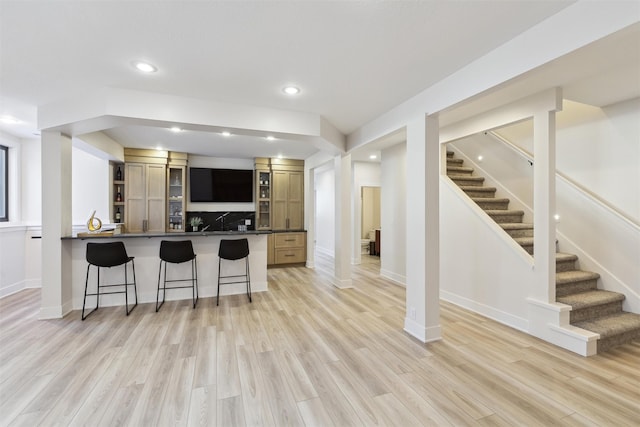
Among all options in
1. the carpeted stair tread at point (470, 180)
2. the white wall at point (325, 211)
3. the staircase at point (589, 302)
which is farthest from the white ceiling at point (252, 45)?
the white wall at point (325, 211)

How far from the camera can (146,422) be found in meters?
1.68

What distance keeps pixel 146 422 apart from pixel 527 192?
17.2 ft

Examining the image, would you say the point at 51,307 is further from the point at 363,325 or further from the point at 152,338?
the point at 363,325

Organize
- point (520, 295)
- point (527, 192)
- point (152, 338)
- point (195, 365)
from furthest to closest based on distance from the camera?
point (527, 192)
point (520, 295)
point (152, 338)
point (195, 365)

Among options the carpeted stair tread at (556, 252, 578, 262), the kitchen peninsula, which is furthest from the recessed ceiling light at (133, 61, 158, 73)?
the carpeted stair tread at (556, 252, 578, 262)

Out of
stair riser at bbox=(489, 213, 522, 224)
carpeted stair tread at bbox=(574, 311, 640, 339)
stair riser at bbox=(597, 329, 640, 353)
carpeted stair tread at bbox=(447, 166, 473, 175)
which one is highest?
carpeted stair tread at bbox=(447, 166, 473, 175)

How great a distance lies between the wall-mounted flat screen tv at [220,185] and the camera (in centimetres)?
625

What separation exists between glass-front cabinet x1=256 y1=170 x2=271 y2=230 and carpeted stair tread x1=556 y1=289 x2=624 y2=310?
5.37 m

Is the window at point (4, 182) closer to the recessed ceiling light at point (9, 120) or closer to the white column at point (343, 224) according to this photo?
the recessed ceiling light at point (9, 120)

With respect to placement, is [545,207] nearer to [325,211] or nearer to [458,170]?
[458,170]

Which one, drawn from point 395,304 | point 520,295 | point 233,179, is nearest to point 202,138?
point 233,179

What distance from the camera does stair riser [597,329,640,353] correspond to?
101 inches

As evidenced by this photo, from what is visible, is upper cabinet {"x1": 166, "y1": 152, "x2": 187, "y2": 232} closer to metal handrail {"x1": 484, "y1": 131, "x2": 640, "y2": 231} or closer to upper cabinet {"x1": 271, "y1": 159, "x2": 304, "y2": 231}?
upper cabinet {"x1": 271, "y1": 159, "x2": 304, "y2": 231}

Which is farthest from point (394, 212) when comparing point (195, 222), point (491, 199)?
point (195, 222)
